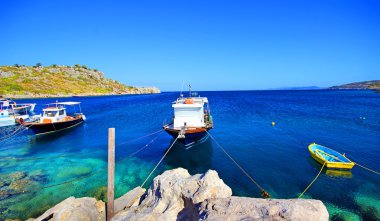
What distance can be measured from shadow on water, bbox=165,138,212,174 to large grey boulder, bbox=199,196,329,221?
10.5 metres

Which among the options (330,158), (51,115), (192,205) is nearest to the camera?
(192,205)

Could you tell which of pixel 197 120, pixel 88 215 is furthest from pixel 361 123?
pixel 88 215

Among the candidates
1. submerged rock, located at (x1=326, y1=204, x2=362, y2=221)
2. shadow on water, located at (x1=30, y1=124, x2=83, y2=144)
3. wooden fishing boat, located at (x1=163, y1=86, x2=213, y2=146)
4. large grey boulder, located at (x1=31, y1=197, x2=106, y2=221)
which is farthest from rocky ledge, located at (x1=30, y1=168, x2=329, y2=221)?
shadow on water, located at (x1=30, y1=124, x2=83, y2=144)

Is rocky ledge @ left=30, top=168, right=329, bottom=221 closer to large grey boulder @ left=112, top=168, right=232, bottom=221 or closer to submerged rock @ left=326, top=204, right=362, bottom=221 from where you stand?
large grey boulder @ left=112, top=168, right=232, bottom=221

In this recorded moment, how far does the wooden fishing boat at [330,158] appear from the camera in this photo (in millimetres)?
16672

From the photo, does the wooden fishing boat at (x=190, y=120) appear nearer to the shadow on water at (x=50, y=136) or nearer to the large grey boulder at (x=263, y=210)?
the large grey boulder at (x=263, y=210)

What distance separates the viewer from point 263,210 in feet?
21.8

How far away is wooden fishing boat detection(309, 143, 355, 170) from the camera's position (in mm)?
16672

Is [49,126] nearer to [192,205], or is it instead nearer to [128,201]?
[128,201]

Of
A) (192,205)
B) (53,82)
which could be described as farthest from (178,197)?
(53,82)

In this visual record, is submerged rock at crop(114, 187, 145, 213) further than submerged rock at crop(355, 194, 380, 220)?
No

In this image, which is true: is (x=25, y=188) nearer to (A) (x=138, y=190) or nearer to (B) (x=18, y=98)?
(A) (x=138, y=190)

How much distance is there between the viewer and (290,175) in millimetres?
16250

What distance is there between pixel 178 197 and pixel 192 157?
12.0 m
